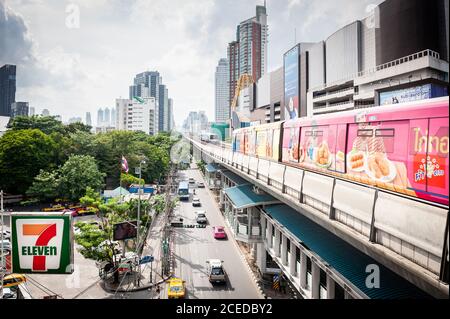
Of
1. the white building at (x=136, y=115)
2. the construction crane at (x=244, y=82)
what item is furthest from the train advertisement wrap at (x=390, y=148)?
the white building at (x=136, y=115)

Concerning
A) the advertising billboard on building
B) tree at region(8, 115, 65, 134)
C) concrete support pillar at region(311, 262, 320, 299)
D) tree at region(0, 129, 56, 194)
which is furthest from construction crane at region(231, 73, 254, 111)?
concrete support pillar at region(311, 262, 320, 299)

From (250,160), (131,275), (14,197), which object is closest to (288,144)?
(250,160)

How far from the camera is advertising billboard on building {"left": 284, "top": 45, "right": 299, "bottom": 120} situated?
45.7m

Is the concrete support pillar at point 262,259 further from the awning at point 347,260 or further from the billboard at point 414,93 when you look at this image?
the billboard at point 414,93

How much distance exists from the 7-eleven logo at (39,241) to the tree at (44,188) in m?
22.3

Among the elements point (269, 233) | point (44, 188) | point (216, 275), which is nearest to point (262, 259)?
point (216, 275)

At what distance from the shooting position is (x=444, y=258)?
9.20 ft

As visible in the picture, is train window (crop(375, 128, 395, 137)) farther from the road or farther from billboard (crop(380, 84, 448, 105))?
billboard (crop(380, 84, 448, 105))

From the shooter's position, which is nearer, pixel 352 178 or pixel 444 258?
pixel 444 258

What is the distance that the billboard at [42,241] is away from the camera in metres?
5.30

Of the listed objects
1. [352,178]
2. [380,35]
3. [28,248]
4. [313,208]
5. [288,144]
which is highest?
[380,35]

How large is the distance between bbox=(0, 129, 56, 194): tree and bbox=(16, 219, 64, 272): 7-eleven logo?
2581cm
